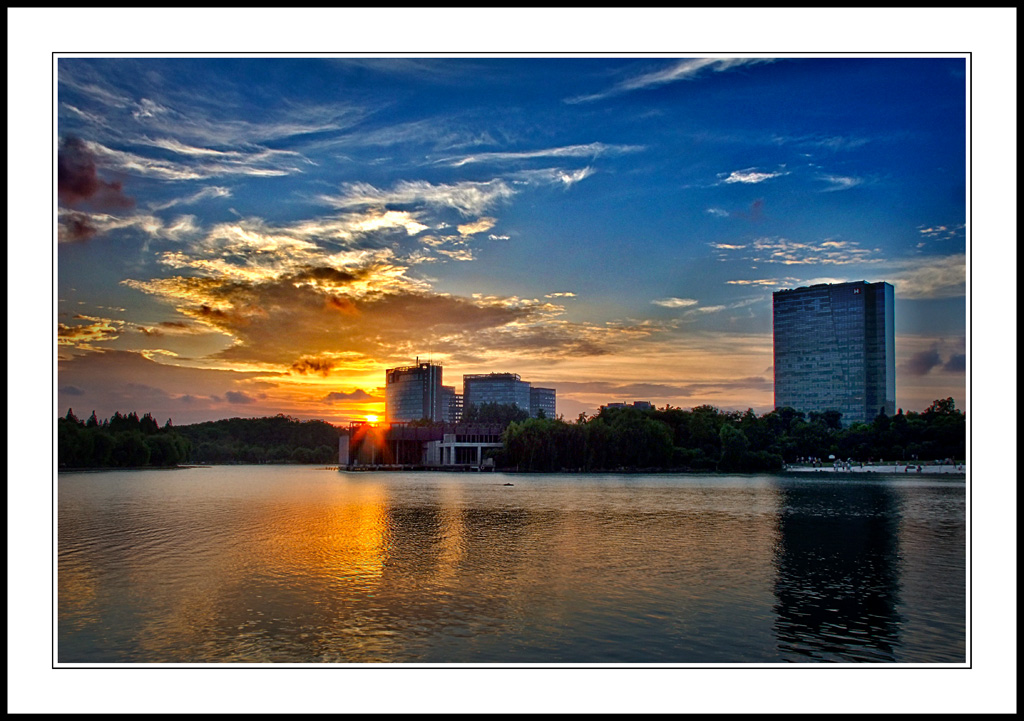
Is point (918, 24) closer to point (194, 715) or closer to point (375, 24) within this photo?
point (375, 24)

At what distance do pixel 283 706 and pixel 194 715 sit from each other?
0.70 meters

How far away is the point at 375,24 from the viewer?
6207mm

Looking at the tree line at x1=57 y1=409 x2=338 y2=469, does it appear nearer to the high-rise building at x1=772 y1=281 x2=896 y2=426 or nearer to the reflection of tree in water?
the reflection of tree in water

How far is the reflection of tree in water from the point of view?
8688 millimetres

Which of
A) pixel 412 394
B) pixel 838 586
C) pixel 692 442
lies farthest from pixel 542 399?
pixel 838 586

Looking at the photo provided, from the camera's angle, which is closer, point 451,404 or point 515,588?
point 515,588

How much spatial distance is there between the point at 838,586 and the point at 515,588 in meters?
5.38

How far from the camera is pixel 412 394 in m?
101

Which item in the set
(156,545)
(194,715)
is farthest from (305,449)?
(194,715)

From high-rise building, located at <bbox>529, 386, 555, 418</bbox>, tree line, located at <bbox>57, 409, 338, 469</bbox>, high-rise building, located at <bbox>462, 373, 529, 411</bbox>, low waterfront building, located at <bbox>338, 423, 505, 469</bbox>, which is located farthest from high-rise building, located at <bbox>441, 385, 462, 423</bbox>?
low waterfront building, located at <bbox>338, 423, 505, 469</bbox>

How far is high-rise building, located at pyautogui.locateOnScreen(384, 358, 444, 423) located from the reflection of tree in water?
263ft

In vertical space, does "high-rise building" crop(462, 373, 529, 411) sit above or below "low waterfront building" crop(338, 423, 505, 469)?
above

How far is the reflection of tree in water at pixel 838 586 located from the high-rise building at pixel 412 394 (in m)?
80.3

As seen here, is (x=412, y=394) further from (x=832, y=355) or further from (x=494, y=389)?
(x=832, y=355)
